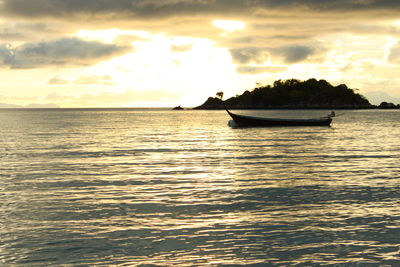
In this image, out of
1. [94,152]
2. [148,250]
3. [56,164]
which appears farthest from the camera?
[94,152]

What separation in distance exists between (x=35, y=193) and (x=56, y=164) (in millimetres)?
11690

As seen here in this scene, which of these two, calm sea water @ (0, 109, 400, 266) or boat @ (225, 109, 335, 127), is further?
boat @ (225, 109, 335, 127)

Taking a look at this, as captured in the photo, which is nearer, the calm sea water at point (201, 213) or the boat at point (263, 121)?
the calm sea water at point (201, 213)

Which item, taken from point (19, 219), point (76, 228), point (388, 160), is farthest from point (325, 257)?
point (388, 160)

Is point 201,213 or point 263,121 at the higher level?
point 263,121

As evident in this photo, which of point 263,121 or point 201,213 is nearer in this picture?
point 201,213

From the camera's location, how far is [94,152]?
40.4m

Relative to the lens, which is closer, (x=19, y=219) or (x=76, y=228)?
(x=76, y=228)

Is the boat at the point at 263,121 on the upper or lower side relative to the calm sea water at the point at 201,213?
upper

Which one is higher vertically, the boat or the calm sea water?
the boat

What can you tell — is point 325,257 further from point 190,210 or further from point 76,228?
point 76,228

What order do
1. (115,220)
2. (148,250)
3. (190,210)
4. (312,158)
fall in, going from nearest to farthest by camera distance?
(148,250)
(115,220)
(190,210)
(312,158)

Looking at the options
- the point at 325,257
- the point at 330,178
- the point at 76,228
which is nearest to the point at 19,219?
the point at 76,228

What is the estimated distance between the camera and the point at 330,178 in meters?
24.6
